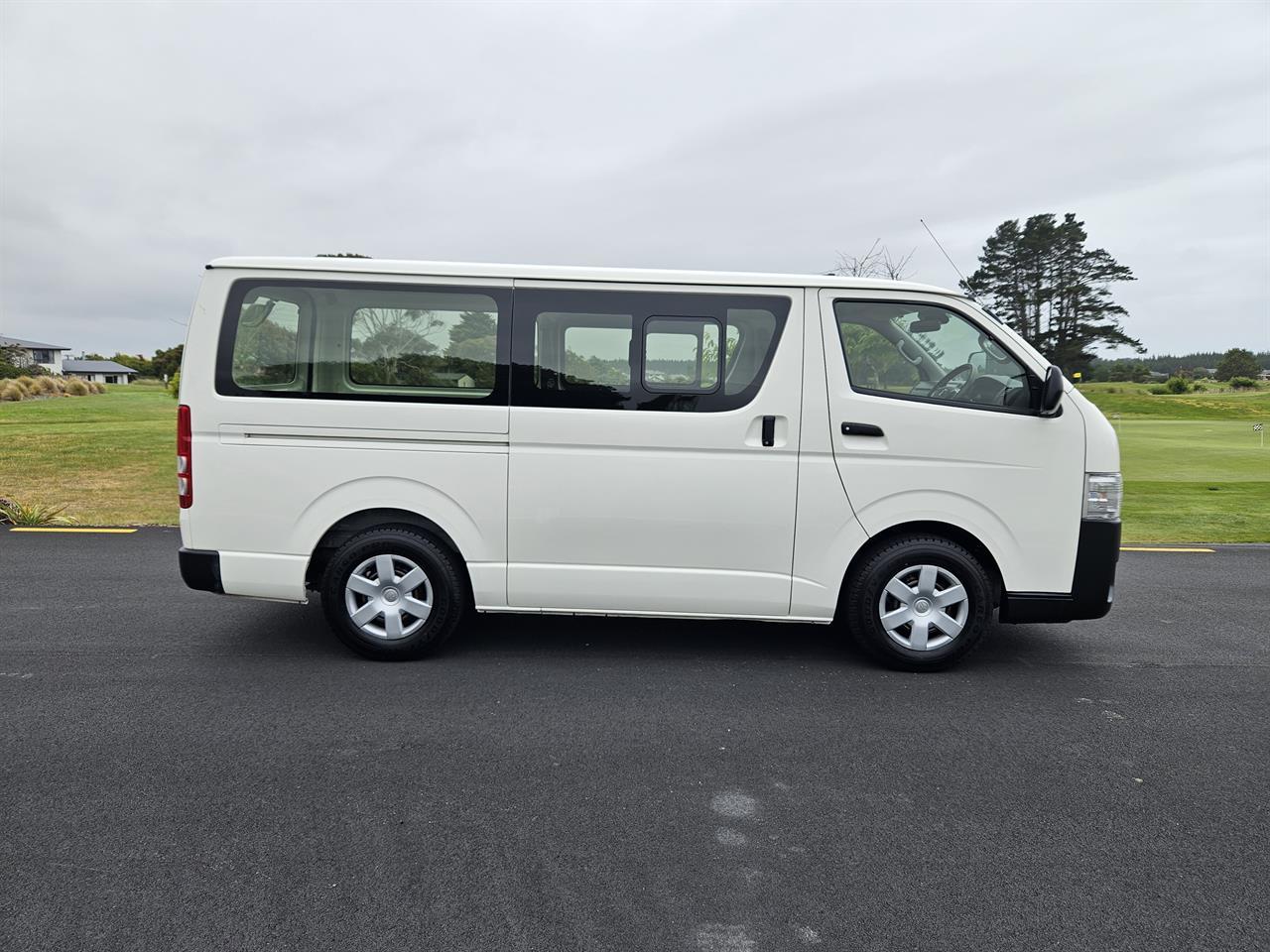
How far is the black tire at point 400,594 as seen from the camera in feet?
15.4

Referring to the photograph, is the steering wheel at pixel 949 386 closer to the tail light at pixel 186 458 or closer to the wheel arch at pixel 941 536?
the wheel arch at pixel 941 536

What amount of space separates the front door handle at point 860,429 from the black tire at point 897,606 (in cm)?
61

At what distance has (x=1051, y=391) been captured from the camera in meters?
4.34

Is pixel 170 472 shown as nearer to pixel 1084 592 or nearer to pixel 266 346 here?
pixel 266 346

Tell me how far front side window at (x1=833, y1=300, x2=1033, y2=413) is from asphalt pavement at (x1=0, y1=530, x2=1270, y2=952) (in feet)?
5.05

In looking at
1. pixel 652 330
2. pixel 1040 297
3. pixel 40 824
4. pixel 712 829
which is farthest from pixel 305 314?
pixel 1040 297

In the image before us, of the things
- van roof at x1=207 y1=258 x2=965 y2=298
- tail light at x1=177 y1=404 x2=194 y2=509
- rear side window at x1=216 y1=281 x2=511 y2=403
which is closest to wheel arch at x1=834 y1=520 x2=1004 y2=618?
van roof at x1=207 y1=258 x2=965 y2=298

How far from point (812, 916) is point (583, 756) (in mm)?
1301

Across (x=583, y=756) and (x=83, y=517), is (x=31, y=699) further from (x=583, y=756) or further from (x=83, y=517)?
(x=83, y=517)

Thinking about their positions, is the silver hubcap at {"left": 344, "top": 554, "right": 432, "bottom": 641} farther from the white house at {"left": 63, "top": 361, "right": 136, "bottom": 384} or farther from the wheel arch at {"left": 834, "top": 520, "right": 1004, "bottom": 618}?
the white house at {"left": 63, "top": 361, "right": 136, "bottom": 384}

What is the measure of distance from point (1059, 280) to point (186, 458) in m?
46.7

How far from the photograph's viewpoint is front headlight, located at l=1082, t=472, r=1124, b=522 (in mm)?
4492

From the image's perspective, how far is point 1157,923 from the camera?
8.19ft

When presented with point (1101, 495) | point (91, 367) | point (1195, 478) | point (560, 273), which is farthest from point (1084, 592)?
point (91, 367)
